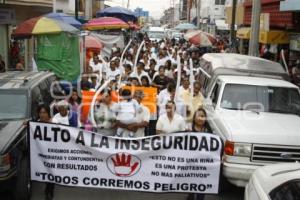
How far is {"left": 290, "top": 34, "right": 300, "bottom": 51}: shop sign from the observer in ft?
66.3

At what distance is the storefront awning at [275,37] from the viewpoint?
21.9 m

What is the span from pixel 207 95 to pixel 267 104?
1764 millimetres

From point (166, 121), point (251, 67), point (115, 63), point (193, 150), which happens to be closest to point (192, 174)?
point (193, 150)

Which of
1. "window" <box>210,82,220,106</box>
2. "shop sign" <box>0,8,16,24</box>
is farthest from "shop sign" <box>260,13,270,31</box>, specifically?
"shop sign" <box>0,8,16,24</box>

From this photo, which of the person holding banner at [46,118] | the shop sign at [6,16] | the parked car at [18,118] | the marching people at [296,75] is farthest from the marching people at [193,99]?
the shop sign at [6,16]

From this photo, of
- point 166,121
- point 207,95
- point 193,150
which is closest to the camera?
point 193,150

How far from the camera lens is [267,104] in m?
9.83

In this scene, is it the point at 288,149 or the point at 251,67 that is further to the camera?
the point at 251,67

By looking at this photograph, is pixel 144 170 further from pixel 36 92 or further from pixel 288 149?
pixel 36 92

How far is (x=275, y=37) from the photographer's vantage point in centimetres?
2214

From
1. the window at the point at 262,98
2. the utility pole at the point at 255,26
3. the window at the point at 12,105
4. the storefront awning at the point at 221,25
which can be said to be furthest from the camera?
the storefront awning at the point at 221,25

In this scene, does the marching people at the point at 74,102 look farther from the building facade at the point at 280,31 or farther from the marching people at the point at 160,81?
the building facade at the point at 280,31

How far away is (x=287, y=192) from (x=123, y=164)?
3065 millimetres

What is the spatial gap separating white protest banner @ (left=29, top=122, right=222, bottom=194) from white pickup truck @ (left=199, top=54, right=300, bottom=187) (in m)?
0.94
